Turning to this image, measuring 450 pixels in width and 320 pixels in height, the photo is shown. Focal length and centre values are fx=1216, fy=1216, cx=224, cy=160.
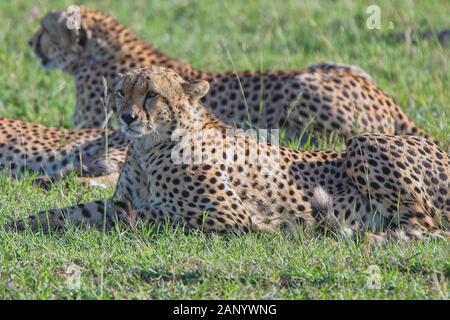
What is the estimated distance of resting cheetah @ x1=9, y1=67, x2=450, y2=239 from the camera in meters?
5.93

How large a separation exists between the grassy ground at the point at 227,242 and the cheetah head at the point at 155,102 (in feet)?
1.77

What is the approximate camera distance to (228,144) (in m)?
6.23

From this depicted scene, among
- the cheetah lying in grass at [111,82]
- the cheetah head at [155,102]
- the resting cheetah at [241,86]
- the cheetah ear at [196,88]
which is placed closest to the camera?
the cheetah head at [155,102]

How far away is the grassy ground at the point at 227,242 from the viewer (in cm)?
488

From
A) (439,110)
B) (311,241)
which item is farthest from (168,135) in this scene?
(439,110)

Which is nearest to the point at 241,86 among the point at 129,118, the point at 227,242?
the point at 129,118

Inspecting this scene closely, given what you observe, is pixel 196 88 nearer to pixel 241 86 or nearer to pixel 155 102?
pixel 155 102

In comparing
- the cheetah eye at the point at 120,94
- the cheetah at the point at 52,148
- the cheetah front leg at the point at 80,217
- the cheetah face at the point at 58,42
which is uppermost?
the cheetah eye at the point at 120,94

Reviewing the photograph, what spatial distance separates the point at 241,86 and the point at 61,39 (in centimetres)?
180

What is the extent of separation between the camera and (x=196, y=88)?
6.13m

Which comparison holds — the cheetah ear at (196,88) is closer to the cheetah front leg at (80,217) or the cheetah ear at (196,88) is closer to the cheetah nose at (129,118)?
the cheetah nose at (129,118)

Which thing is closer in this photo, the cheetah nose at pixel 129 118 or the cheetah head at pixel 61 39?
the cheetah nose at pixel 129 118

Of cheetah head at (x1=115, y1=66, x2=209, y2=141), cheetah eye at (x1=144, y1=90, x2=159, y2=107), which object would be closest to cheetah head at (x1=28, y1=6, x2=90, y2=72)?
cheetah head at (x1=115, y1=66, x2=209, y2=141)

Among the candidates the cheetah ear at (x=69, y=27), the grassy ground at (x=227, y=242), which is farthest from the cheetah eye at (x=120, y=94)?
the cheetah ear at (x=69, y=27)
